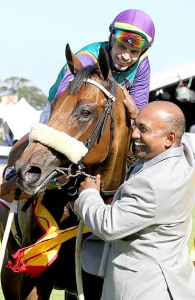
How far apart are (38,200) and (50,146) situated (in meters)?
0.79

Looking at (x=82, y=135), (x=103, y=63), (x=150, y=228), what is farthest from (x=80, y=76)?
(x=150, y=228)

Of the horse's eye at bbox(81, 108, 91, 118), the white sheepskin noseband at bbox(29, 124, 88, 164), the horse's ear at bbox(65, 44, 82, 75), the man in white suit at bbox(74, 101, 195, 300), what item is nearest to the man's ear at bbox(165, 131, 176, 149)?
the man in white suit at bbox(74, 101, 195, 300)

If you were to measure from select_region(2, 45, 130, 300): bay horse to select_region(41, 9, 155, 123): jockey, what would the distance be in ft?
0.99

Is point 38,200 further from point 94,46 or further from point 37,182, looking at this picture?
point 94,46

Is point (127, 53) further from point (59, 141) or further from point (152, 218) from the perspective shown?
point (152, 218)

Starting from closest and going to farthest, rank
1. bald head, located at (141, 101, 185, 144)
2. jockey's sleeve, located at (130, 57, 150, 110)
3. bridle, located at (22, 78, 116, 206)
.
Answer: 1. bald head, located at (141, 101, 185, 144)
2. bridle, located at (22, 78, 116, 206)
3. jockey's sleeve, located at (130, 57, 150, 110)

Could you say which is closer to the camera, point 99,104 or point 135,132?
point 135,132

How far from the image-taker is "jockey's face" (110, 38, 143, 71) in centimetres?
480

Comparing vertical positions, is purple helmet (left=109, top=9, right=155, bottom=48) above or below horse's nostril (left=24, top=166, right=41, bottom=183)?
above

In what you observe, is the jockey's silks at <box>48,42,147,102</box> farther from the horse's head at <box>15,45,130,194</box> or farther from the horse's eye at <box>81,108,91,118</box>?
the horse's eye at <box>81,108,91,118</box>

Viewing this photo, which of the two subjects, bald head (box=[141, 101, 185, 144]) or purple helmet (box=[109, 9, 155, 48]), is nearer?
bald head (box=[141, 101, 185, 144])

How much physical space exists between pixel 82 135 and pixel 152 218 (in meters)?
1.09

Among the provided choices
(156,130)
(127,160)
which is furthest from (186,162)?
(127,160)

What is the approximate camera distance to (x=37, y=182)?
3.99 meters
